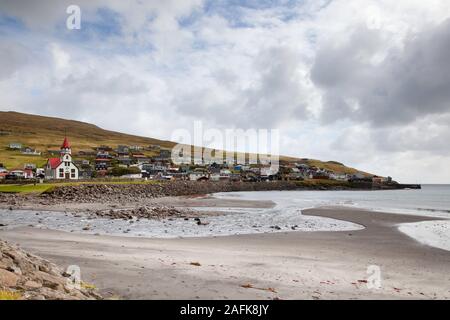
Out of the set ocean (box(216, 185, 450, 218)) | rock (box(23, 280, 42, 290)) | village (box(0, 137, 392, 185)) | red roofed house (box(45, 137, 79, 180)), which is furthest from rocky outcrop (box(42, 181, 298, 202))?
rock (box(23, 280, 42, 290))

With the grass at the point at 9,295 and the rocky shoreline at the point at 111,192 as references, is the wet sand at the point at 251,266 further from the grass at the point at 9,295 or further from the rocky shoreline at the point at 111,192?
the rocky shoreline at the point at 111,192

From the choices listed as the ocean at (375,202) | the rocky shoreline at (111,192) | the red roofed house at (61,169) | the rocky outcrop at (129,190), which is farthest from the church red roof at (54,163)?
the ocean at (375,202)

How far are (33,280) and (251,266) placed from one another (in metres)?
7.99

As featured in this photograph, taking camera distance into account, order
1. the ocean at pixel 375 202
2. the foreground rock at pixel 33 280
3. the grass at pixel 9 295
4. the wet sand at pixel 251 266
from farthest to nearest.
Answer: the ocean at pixel 375 202 < the wet sand at pixel 251 266 < the foreground rock at pixel 33 280 < the grass at pixel 9 295

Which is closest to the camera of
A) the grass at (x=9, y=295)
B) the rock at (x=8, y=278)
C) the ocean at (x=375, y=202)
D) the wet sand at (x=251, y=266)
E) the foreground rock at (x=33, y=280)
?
the grass at (x=9, y=295)

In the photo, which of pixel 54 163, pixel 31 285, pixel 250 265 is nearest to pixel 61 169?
pixel 54 163

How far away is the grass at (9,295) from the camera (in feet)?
23.5

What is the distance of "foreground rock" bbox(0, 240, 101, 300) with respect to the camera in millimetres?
7918

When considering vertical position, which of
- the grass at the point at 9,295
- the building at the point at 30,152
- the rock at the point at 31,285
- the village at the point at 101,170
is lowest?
the rock at the point at 31,285

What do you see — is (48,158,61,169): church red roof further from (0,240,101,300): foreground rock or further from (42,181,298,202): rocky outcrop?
(0,240,101,300): foreground rock

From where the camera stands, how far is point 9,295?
7.31 m

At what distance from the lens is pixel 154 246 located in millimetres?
18000

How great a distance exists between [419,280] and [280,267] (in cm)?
523
